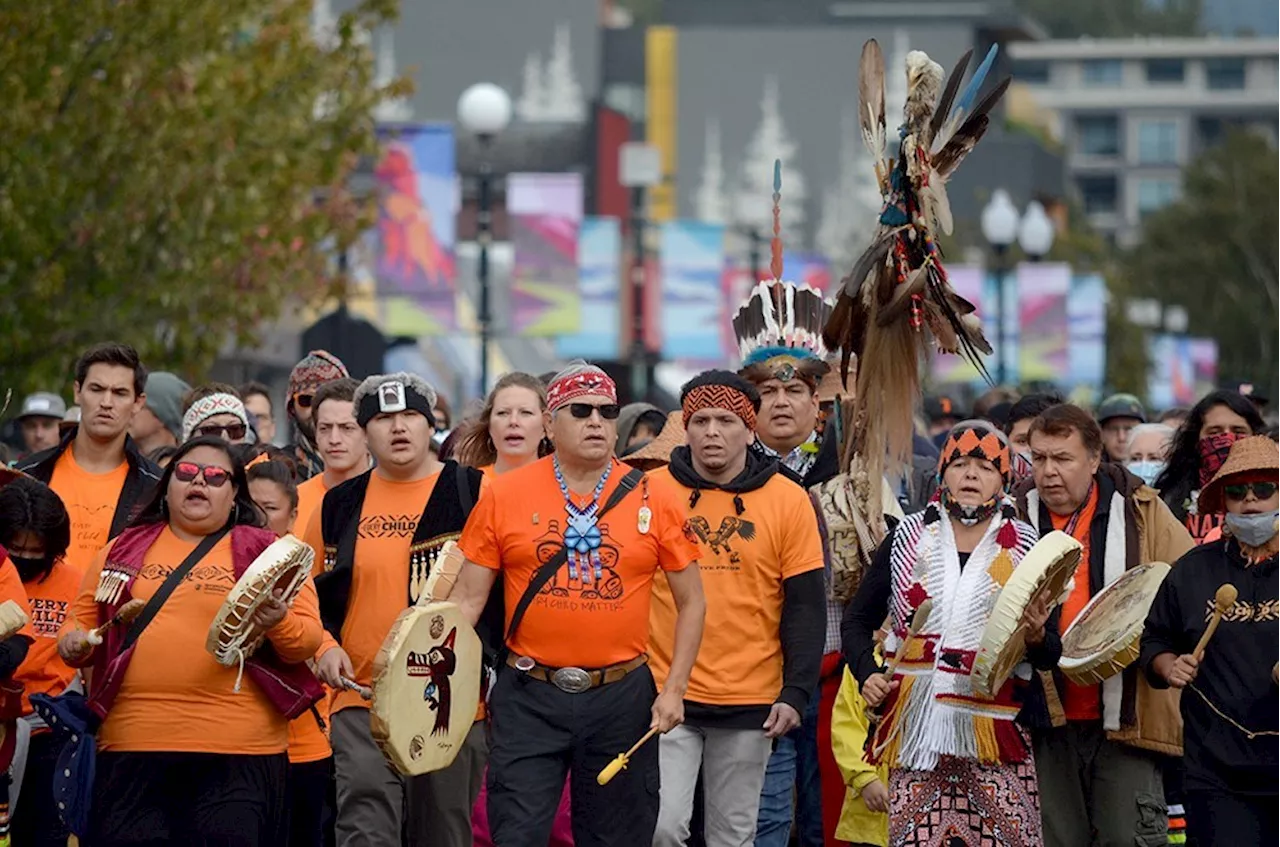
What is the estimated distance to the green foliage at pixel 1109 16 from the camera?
7215 inches

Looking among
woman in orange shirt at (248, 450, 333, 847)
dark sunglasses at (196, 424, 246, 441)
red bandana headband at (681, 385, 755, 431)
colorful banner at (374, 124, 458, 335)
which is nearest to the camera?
red bandana headband at (681, 385, 755, 431)

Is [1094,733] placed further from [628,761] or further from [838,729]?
[628,761]

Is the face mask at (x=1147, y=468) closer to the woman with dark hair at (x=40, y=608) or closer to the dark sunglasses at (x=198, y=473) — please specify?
the dark sunglasses at (x=198, y=473)

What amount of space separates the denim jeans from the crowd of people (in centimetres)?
1

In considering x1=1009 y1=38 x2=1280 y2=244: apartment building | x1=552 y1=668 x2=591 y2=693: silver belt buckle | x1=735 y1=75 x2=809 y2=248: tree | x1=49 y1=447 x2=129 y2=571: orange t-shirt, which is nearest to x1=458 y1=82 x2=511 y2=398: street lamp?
x1=49 y1=447 x2=129 y2=571: orange t-shirt

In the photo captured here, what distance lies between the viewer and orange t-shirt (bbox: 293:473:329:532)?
11.0 metres

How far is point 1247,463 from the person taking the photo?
952 cm

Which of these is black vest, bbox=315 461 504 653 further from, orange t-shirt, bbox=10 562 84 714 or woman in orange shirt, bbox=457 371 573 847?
orange t-shirt, bbox=10 562 84 714

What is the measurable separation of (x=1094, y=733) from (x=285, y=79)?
1465 centimetres

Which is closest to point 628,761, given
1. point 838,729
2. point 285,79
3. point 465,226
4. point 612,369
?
point 838,729

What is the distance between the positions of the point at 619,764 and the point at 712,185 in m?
96.5

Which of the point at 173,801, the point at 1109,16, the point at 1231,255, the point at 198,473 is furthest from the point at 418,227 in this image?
the point at 1109,16

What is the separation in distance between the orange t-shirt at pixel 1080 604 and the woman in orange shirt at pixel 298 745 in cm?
300

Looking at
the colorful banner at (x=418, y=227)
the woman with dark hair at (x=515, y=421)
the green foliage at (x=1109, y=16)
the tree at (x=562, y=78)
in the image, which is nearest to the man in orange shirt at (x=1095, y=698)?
the woman with dark hair at (x=515, y=421)
